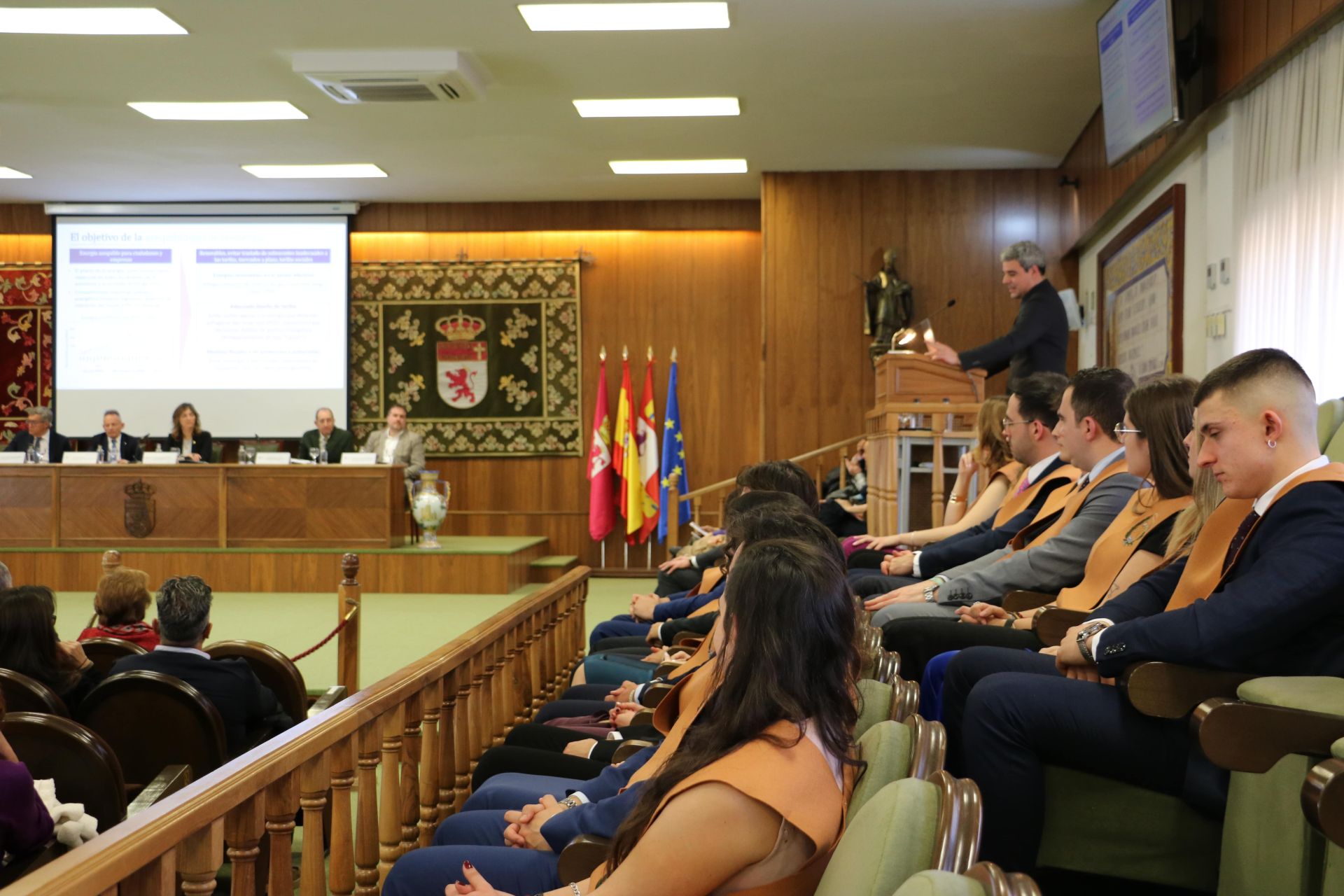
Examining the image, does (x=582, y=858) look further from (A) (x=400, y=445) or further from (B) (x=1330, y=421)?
(A) (x=400, y=445)

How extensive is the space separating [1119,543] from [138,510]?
821 centimetres

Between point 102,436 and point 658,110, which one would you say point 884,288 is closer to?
point 658,110

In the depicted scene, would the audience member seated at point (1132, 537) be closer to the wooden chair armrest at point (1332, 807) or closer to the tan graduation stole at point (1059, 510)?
the tan graduation stole at point (1059, 510)

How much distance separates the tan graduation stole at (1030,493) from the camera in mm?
3582

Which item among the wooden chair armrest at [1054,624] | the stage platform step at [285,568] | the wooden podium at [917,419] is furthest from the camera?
the stage platform step at [285,568]

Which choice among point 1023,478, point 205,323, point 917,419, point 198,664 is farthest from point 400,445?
point 1023,478

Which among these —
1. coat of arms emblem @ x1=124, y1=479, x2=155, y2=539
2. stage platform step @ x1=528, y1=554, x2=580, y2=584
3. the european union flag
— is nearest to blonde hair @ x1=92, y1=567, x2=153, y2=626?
coat of arms emblem @ x1=124, y1=479, x2=155, y2=539

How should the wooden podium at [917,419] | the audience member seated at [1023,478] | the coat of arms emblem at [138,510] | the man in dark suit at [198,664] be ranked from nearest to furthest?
the man in dark suit at [198,664] → the audience member seated at [1023,478] → the wooden podium at [917,419] → the coat of arms emblem at [138,510]

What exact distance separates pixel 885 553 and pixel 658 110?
172 inches

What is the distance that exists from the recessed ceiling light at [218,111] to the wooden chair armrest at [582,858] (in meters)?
7.22

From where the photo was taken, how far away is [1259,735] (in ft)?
5.60

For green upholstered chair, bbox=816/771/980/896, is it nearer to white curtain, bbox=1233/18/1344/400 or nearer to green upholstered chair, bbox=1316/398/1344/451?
green upholstered chair, bbox=1316/398/1344/451

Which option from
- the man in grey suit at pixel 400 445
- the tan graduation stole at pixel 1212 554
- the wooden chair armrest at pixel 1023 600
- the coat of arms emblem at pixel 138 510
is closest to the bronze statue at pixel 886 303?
the man in grey suit at pixel 400 445

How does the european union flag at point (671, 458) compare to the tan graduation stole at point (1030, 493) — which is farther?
the european union flag at point (671, 458)
